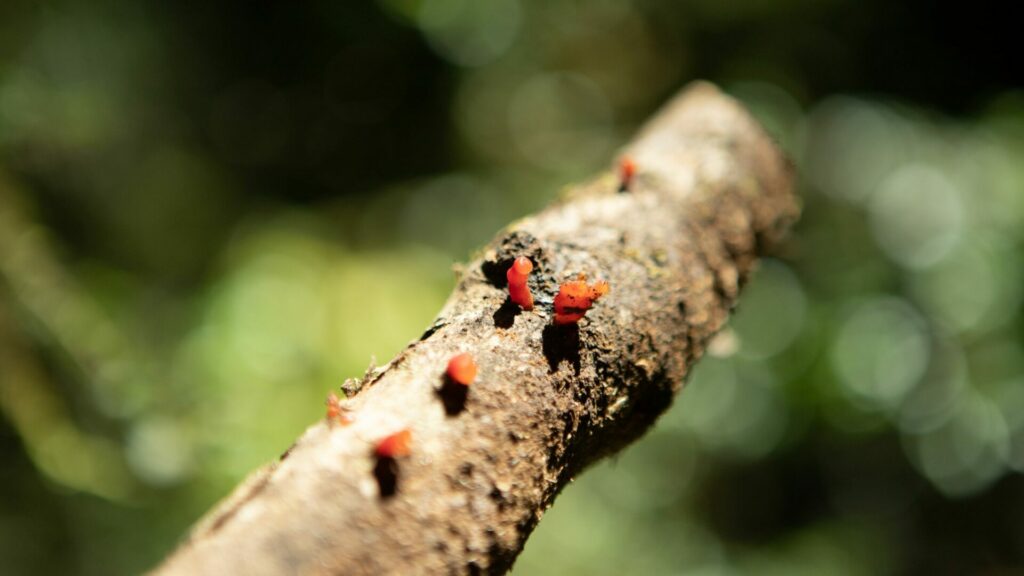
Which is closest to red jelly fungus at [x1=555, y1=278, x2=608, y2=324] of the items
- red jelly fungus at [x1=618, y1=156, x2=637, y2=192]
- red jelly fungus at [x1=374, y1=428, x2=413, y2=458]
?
red jelly fungus at [x1=374, y1=428, x2=413, y2=458]

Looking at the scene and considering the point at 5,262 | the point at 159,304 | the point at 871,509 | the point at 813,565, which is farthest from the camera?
the point at 159,304

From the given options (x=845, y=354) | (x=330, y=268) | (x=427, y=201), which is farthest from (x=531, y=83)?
(x=845, y=354)

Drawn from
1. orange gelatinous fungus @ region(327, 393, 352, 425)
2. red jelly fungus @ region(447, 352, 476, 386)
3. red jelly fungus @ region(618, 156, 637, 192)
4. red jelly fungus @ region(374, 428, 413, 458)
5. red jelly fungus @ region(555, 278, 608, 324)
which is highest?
red jelly fungus @ region(618, 156, 637, 192)

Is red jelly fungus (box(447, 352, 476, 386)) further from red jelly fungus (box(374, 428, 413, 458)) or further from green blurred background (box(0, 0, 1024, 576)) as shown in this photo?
green blurred background (box(0, 0, 1024, 576))

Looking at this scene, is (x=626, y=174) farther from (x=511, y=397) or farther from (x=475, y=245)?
(x=475, y=245)

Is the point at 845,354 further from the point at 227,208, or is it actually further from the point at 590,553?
the point at 227,208

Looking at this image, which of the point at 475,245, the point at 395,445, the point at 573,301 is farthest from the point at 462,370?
the point at 475,245
